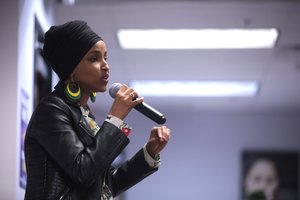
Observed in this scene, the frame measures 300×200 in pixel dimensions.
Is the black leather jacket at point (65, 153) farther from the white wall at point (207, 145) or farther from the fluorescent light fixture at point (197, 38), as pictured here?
the white wall at point (207, 145)

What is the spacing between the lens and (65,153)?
59.9 inches

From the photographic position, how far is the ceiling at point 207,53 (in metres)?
4.76

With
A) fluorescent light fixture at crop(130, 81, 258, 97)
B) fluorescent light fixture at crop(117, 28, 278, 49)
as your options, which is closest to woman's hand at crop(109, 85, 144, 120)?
fluorescent light fixture at crop(117, 28, 278, 49)

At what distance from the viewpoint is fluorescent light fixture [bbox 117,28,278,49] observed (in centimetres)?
526

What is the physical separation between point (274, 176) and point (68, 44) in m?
6.74

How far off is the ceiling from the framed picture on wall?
25.3 inches

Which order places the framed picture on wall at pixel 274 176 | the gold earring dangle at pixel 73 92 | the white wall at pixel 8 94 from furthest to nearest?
the framed picture on wall at pixel 274 176
the white wall at pixel 8 94
the gold earring dangle at pixel 73 92

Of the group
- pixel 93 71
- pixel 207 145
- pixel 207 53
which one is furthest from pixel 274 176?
pixel 93 71

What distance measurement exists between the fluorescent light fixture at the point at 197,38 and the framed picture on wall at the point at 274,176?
9.48 ft

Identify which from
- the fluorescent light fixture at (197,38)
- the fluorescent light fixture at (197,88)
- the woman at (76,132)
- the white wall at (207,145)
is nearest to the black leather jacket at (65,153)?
the woman at (76,132)

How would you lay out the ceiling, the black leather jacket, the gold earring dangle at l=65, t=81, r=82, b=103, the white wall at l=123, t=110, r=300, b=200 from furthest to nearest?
1. the white wall at l=123, t=110, r=300, b=200
2. the ceiling
3. the gold earring dangle at l=65, t=81, r=82, b=103
4. the black leather jacket

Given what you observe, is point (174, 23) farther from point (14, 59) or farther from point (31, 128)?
point (31, 128)

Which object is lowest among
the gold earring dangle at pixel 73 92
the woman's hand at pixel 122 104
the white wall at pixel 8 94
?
the woman's hand at pixel 122 104

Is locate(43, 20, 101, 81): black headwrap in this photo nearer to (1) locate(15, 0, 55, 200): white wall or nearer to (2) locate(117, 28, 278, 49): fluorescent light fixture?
(1) locate(15, 0, 55, 200): white wall
